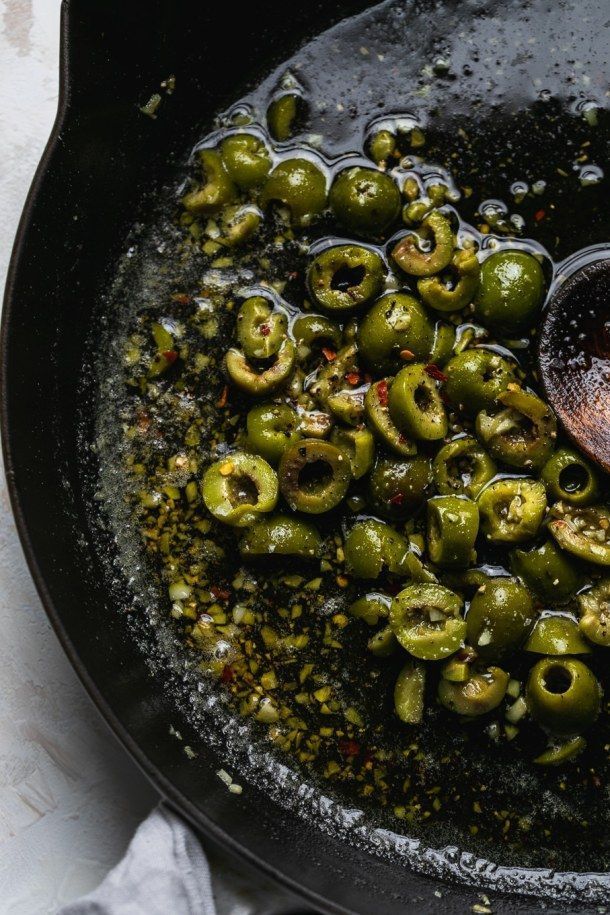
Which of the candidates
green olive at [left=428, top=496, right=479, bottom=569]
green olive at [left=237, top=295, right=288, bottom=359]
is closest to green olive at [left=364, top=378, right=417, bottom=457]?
green olive at [left=428, top=496, right=479, bottom=569]

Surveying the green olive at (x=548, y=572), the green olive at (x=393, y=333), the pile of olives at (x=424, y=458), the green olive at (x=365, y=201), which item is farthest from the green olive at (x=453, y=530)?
the green olive at (x=365, y=201)

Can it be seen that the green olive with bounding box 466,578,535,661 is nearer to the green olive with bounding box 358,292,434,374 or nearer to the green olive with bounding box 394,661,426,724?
the green olive with bounding box 394,661,426,724

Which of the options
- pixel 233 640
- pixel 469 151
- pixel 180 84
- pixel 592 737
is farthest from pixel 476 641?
pixel 180 84

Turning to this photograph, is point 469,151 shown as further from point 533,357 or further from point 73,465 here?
point 73,465

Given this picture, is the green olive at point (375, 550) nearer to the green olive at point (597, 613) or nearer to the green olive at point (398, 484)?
the green olive at point (398, 484)

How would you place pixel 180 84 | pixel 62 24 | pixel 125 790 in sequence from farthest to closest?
pixel 180 84, pixel 125 790, pixel 62 24

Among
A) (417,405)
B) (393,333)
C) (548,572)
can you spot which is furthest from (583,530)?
(393,333)

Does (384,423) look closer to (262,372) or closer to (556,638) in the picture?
(262,372)
